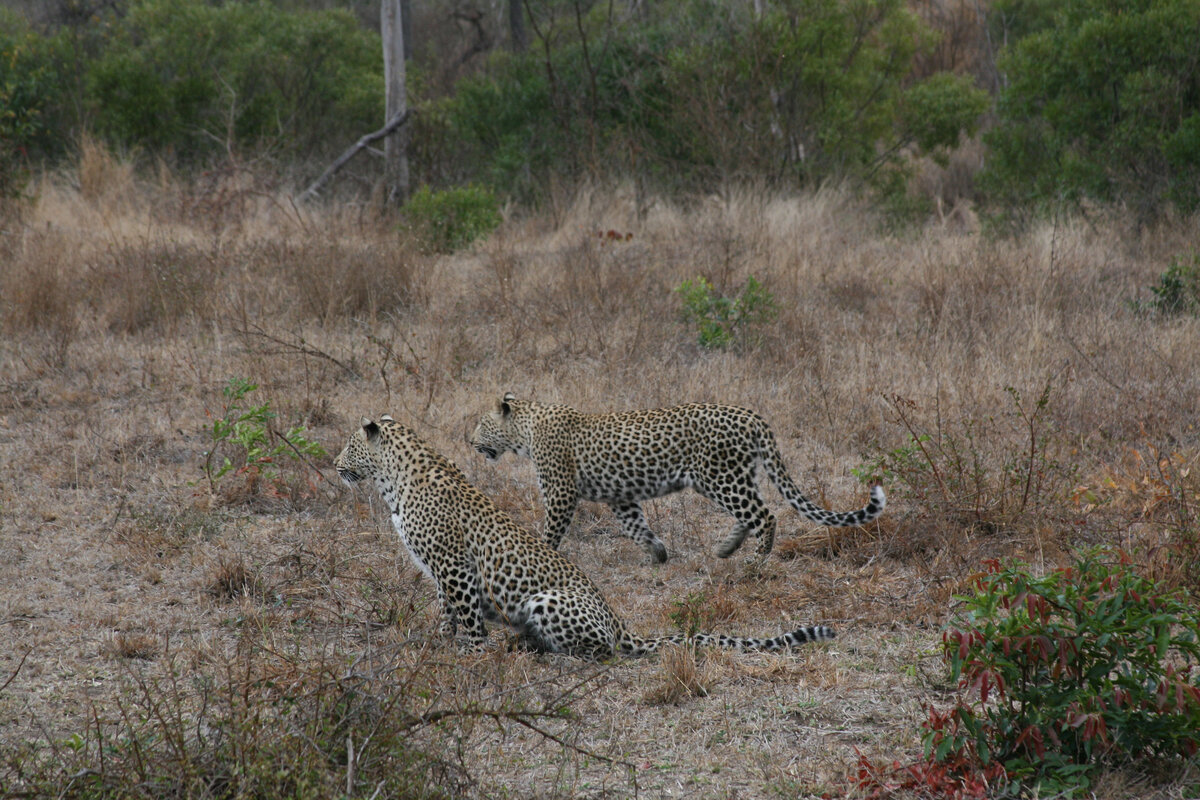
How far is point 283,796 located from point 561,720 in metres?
1.51

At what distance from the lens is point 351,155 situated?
19.2 metres

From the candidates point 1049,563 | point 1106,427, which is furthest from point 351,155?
point 1049,563

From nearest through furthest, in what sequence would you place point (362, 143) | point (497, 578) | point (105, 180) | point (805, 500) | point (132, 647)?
point (132, 647) < point (497, 578) < point (805, 500) < point (105, 180) < point (362, 143)

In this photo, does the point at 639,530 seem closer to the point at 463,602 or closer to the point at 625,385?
the point at 463,602

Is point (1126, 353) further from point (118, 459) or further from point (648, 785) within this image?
point (118, 459)

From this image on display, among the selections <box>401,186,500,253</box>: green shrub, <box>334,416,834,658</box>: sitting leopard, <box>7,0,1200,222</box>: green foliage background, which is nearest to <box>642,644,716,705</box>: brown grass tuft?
<box>334,416,834,658</box>: sitting leopard

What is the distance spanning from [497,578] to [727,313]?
5.44 meters

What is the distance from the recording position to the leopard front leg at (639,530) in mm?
7039

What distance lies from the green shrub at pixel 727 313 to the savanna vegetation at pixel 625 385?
40mm

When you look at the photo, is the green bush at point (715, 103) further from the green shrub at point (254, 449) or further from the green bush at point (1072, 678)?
the green bush at point (1072, 678)

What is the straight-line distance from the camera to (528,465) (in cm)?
862

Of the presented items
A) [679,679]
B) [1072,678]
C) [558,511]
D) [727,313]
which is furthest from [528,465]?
[1072,678]

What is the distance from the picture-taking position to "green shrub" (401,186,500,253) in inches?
547

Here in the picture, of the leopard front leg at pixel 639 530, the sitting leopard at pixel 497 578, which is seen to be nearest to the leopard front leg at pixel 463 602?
the sitting leopard at pixel 497 578
